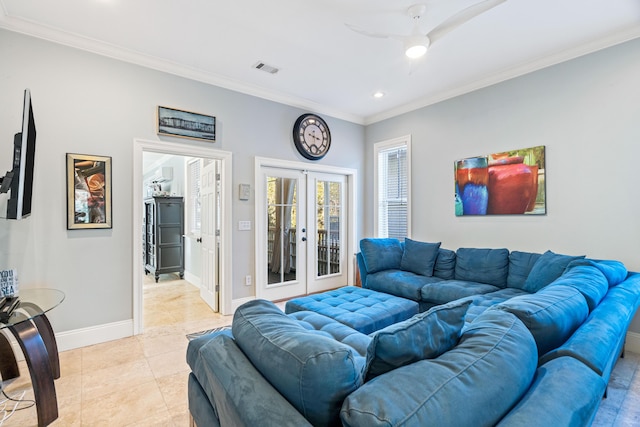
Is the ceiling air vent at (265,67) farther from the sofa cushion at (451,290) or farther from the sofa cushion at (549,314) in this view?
the sofa cushion at (549,314)

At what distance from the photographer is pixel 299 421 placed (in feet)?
2.50

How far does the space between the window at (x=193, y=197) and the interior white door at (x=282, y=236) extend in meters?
1.61

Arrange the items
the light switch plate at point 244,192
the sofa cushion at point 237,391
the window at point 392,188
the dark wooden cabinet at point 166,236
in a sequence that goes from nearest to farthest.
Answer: the sofa cushion at point 237,391 < the light switch plate at point 244,192 < the window at point 392,188 < the dark wooden cabinet at point 166,236

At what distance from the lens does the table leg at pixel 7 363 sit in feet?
7.49

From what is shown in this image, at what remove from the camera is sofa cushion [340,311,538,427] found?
26.8 inches

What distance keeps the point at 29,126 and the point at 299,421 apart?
279cm

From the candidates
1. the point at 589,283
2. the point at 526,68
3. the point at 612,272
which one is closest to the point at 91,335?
the point at 589,283

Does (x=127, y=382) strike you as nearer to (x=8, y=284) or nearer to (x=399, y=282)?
(x=8, y=284)

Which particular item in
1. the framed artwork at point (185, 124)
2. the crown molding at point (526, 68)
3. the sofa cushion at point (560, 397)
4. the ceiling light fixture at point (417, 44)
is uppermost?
the crown molding at point (526, 68)

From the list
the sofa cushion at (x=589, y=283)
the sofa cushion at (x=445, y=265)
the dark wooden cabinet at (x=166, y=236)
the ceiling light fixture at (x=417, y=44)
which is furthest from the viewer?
the dark wooden cabinet at (x=166, y=236)

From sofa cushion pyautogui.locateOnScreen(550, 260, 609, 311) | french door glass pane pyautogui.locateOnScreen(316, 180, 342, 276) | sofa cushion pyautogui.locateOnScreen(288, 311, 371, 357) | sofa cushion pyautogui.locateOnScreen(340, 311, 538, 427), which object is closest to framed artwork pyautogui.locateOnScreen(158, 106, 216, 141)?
french door glass pane pyautogui.locateOnScreen(316, 180, 342, 276)

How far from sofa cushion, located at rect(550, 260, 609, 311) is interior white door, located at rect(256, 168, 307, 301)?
10.5ft

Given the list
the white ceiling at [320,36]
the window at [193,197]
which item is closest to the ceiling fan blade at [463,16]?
the white ceiling at [320,36]

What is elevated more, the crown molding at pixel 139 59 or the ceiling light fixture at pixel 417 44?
the crown molding at pixel 139 59
